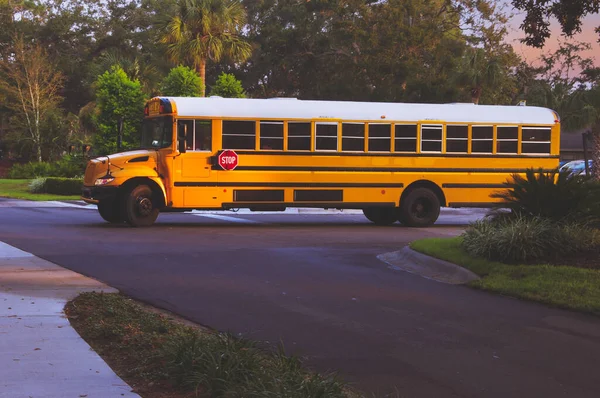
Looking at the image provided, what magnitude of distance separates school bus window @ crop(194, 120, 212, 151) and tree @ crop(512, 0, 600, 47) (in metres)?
8.22

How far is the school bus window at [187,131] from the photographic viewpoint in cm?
1972

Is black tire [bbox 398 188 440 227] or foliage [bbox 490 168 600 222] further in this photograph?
black tire [bbox 398 188 440 227]

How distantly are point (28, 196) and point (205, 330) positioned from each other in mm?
25460

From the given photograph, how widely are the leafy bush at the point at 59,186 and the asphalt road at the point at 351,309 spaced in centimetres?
1435

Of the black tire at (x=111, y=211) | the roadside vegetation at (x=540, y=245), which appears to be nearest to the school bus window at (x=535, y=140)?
the roadside vegetation at (x=540, y=245)

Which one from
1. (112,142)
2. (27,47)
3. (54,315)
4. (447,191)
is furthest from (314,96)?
(54,315)

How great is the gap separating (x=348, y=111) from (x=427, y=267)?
27.9 feet

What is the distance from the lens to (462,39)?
52094 millimetres

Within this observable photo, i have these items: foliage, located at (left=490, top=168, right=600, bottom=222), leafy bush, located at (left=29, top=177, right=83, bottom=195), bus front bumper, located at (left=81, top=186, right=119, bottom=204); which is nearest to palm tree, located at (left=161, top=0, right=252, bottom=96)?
leafy bush, located at (left=29, top=177, right=83, bottom=195)

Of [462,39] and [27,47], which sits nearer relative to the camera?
[462,39]

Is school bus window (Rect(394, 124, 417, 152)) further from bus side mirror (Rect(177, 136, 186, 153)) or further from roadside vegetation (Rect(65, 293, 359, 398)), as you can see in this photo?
roadside vegetation (Rect(65, 293, 359, 398))

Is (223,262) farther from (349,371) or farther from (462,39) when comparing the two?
(462,39)

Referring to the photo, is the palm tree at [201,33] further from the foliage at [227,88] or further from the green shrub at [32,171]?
the green shrub at [32,171]

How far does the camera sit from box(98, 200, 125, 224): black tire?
19797 millimetres
